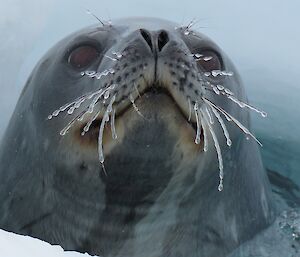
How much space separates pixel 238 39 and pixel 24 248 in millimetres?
3616

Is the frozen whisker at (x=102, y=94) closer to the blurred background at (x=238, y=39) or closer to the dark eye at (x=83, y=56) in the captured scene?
the dark eye at (x=83, y=56)

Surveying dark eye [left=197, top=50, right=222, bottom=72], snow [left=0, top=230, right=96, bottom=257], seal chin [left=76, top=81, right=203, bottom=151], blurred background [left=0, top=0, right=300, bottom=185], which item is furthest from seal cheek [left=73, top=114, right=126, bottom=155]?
blurred background [left=0, top=0, right=300, bottom=185]

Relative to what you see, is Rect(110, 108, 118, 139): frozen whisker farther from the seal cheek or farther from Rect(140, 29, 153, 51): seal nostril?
Rect(140, 29, 153, 51): seal nostril

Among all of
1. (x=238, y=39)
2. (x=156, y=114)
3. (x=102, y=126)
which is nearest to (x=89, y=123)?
(x=102, y=126)

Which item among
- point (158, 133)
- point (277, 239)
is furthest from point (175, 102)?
point (277, 239)

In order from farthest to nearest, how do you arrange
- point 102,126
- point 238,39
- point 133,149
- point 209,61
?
point 238,39 < point 209,61 < point 133,149 < point 102,126

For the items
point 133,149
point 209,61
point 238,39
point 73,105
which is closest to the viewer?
point 133,149

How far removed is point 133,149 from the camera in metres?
1.83

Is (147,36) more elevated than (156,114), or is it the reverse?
(147,36)

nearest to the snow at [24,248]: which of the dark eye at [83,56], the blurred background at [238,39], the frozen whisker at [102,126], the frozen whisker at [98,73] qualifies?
the frozen whisker at [102,126]

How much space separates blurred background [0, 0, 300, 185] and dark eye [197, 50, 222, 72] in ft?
5.22

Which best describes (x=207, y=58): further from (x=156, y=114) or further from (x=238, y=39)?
(x=238, y=39)

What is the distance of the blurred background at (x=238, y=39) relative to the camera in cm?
373

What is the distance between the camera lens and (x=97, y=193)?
204 centimetres
